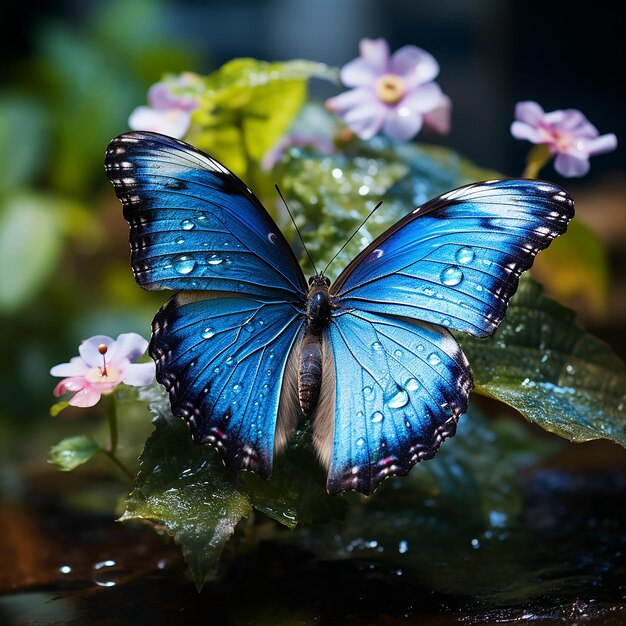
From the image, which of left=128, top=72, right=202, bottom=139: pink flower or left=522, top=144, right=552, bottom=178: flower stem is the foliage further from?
left=522, top=144, right=552, bottom=178: flower stem

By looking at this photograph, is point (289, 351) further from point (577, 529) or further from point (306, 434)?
point (577, 529)

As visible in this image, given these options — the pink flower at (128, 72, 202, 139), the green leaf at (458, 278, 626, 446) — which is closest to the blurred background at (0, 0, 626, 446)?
the green leaf at (458, 278, 626, 446)

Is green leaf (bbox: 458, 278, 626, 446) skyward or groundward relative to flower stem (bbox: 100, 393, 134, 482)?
skyward

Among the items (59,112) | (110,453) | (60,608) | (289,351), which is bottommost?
(60,608)

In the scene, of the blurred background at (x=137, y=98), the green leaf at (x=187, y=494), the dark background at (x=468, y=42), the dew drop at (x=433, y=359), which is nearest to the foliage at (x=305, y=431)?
the green leaf at (x=187, y=494)

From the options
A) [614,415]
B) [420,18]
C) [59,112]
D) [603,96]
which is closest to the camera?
[614,415]

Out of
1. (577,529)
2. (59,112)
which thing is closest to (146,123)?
(577,529)

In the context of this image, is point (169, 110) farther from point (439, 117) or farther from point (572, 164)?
point (572, 164)
